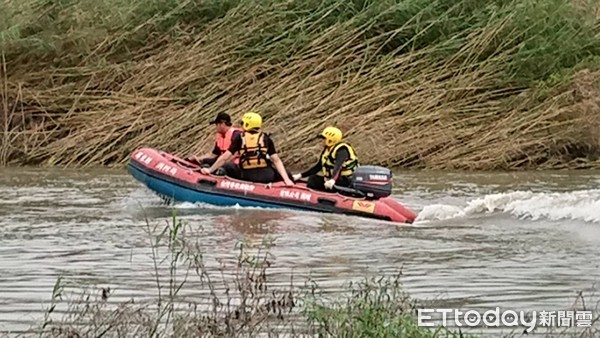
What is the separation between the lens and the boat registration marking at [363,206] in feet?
42.2

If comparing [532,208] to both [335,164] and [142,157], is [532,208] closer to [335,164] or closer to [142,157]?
[335,164]

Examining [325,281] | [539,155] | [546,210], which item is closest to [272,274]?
[325,281]

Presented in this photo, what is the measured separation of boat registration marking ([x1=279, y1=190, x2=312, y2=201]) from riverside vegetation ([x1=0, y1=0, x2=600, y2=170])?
5.14 meters

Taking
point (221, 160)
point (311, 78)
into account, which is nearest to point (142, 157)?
point (221, 160)

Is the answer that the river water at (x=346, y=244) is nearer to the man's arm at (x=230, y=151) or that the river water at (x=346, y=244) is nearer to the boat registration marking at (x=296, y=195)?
the boat registration marking at (x=296, y=195)

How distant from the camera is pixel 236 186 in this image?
13625mm

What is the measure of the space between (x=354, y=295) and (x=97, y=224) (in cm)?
580

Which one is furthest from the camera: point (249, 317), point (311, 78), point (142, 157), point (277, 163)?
point (311, 78)

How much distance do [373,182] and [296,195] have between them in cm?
83

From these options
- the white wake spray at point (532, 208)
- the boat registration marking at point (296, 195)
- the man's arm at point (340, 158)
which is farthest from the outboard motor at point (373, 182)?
the boat registration marking at point (296, 195)

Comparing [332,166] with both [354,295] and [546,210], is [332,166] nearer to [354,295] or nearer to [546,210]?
[546,210]

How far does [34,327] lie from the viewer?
702cm

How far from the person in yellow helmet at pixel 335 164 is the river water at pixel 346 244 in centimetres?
59

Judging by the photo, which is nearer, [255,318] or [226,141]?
[255,318]
